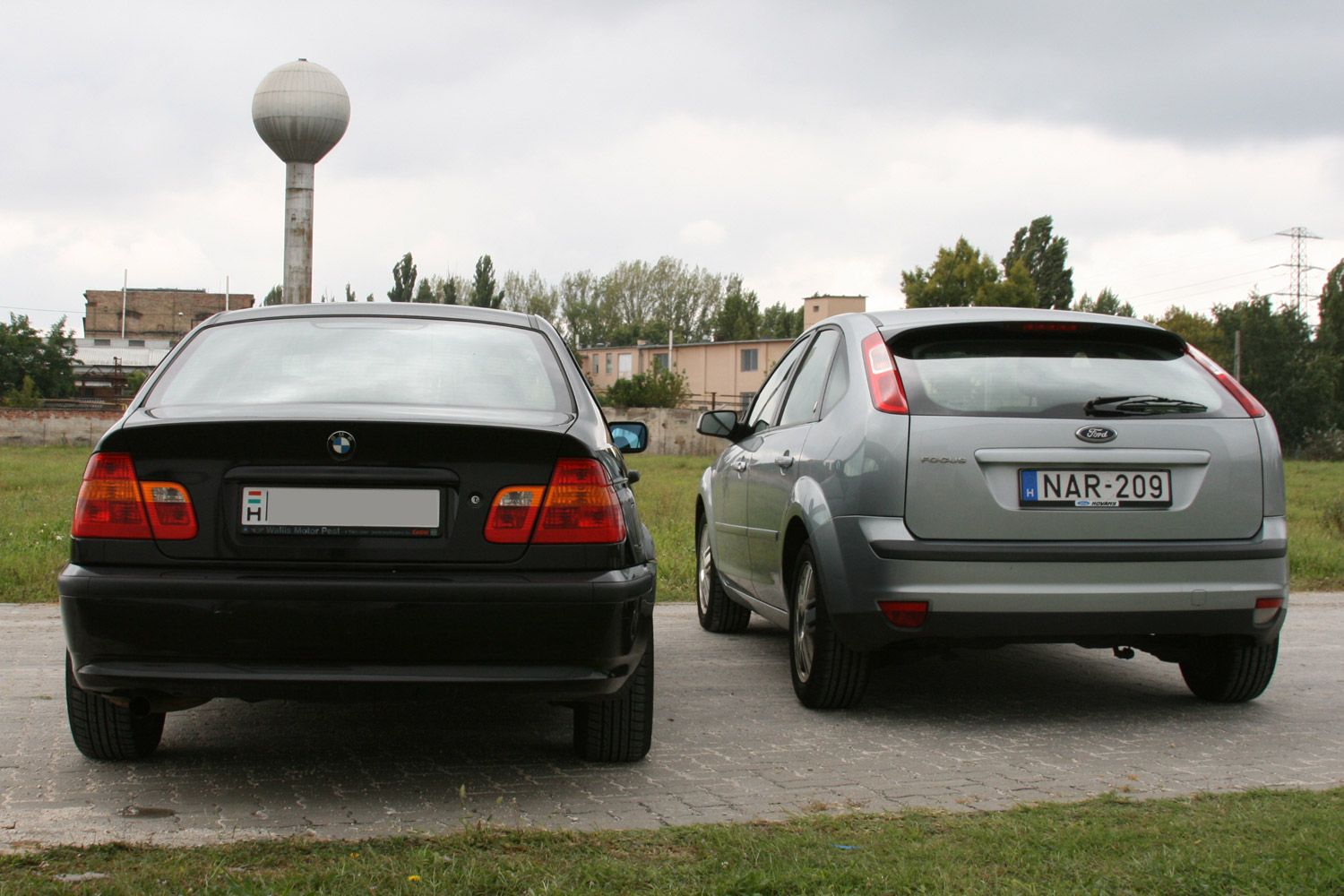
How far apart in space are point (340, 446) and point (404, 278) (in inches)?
3131

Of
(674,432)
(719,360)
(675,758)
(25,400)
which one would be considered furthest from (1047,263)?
(675,758)

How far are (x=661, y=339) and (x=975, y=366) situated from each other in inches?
3398

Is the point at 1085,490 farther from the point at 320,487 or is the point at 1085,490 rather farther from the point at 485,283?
the point at 485,283

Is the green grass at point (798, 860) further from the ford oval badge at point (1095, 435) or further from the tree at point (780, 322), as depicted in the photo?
the tree at point (780, 322)

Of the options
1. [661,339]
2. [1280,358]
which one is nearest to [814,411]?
[1280,358]

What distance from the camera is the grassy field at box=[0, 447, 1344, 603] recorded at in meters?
9.54

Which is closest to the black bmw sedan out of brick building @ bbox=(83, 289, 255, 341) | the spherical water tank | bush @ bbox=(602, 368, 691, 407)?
the spherical water tank

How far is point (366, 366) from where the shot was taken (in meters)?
4.17

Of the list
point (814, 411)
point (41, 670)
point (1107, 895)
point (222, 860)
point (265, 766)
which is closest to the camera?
point (1107, 895)

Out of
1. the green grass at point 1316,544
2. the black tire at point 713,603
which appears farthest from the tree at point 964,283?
the black tire at point 713,603

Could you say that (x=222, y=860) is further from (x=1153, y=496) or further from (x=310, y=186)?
(x=310, y=186)

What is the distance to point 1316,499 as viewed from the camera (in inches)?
923

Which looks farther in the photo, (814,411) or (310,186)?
(310,186)

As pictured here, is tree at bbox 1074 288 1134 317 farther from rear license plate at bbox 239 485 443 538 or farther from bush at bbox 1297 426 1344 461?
rear license plate at bbox 239 485 443 538
